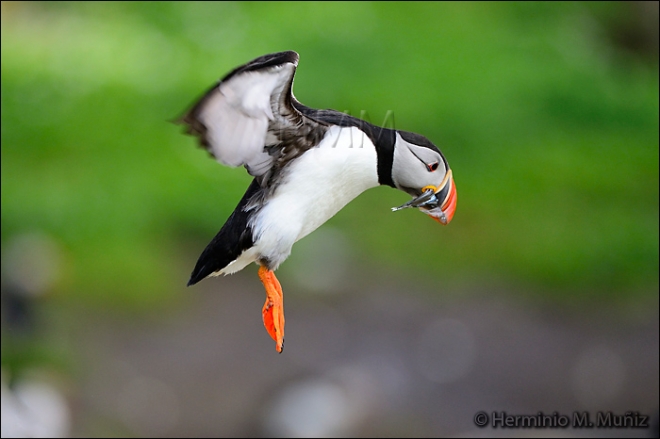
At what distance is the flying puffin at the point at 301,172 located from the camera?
61.0 inches

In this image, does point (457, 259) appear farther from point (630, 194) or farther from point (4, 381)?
point (4, 381)

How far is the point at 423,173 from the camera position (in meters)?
1.67

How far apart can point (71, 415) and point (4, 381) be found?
0.34 metres

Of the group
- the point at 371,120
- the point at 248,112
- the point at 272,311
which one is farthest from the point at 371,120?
the point at 248,112

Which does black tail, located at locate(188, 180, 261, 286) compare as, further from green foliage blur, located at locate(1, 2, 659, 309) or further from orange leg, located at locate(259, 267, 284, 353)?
green foliage blur, located at locate(1, 2, 659, 309)

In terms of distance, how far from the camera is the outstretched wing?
55.4 inches

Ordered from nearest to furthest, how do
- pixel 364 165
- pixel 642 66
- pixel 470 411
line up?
pixel 364 165 < pixel 470 411 < pixel 642 66

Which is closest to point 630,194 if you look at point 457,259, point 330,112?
point 457,259

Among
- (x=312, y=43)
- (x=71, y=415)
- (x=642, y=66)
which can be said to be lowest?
(x=71, y=415)

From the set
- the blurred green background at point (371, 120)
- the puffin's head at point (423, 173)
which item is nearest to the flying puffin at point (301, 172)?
the puffin's head at point (423, 173)

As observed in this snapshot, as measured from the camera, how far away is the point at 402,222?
5051 mm

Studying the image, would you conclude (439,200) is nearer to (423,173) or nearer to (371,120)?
(423,173)

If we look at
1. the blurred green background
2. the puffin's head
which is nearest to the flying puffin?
the puffin's head

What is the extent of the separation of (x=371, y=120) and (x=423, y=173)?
3.27 m
